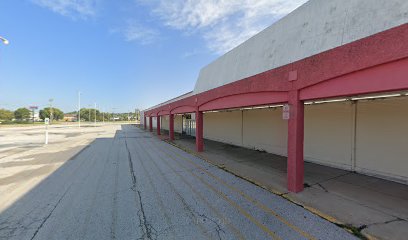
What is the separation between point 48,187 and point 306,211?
855cm

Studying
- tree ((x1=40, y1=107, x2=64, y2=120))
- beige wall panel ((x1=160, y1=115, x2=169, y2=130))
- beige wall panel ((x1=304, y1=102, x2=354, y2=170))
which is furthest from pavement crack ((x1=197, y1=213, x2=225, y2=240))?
tree ((x1=40, y1=107, x2=64, y2=120))

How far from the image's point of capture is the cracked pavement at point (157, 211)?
469 centimetres

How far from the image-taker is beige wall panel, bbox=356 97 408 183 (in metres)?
7.68

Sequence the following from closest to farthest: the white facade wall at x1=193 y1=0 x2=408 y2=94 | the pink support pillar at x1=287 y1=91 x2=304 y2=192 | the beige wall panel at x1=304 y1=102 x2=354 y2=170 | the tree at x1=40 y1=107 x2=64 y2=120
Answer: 1. the pink support pillar at x1=287 y1=91 x2=304 y2=192
2. the white facade wall at x1=193 y1=0 x2=408 y2=94
3. the beige wall panel at x1=304 y1=102 x2=354 y2=170
4. the tree at x1=40 y1=107 x2=64 y2=120

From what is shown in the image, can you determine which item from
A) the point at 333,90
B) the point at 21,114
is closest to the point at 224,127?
the point at 333,90

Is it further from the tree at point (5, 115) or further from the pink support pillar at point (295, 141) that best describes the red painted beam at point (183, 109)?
the tree at point (5, 115)

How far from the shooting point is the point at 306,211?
5648mm

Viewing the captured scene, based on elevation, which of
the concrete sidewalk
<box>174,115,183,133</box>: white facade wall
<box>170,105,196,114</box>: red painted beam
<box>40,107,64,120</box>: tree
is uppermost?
<box>40,107,64,120</box>: tree

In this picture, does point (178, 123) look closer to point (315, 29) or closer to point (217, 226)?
point (315, 29)

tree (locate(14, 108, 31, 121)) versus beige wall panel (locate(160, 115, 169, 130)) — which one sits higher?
tree (locate(14, 108, 31, 121))

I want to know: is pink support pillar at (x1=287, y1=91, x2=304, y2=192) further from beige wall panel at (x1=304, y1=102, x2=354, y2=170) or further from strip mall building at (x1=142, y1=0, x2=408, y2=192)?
beige wall panel at (x1=304, y1=102, x2=354, y2=170)

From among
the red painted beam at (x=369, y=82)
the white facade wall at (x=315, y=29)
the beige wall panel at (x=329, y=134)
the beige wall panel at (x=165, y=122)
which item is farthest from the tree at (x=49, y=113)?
the red painted beam at (x=369, y=82)

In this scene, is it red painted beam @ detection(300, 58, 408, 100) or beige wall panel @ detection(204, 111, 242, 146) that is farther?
beige wall panel @ detection(204, 111, 242, 146)

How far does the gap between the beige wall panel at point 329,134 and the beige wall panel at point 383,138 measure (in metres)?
0.45
